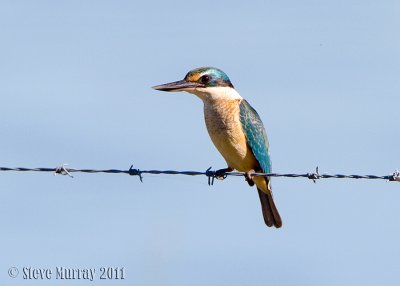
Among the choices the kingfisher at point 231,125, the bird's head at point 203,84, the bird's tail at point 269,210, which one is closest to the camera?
the kingfisher at point 231,125

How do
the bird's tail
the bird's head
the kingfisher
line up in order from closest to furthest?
the kingfisher < the bird's head < the bird's tail

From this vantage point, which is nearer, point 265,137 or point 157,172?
point 157,172

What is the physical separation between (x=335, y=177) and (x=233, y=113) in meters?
2.69

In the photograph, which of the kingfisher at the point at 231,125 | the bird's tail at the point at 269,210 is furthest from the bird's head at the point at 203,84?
the bird's tail at the point at 269,210

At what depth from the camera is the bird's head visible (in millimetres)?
9930

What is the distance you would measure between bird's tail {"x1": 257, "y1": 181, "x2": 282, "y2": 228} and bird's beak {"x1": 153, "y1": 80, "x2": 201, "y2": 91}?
1303 mm

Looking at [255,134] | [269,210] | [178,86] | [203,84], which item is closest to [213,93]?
[203,84]

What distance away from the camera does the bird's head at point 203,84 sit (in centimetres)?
993

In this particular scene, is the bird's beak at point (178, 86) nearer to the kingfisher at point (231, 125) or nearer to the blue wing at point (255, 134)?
the kingfisher at point (231, 125)

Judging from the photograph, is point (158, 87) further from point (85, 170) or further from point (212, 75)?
point (85, 170)

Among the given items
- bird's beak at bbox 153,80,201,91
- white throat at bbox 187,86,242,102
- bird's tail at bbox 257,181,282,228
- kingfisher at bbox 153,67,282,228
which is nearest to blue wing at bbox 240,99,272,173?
kingfisher at bbox 153,67,282,228

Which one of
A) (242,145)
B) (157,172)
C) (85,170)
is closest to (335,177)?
(157,172)

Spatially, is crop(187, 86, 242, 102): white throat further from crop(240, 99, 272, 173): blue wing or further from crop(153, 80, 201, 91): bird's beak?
crop(240, 99, 272, 173): blue wing

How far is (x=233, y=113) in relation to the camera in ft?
32.2
